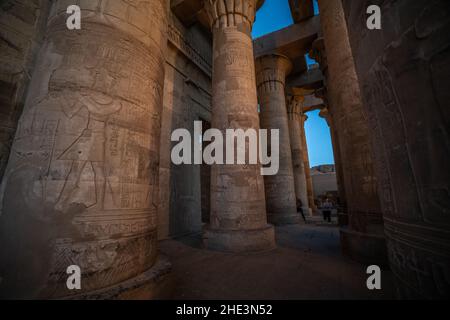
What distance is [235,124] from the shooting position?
16.8 ft

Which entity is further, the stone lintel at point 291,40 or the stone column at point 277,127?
the stone lintel at point 291,40

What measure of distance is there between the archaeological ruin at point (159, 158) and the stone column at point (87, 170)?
0.04 feet

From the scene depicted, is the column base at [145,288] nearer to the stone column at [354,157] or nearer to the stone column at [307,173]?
the stone column at [354,157]

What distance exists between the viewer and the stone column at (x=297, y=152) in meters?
12.3

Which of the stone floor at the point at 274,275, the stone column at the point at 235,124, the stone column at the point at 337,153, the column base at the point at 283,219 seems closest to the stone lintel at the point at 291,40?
the stone column at the point at 337,153

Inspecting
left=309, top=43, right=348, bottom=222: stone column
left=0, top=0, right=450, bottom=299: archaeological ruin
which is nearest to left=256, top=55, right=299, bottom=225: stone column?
left=309, top=43, right=348, bottom=222: stone column

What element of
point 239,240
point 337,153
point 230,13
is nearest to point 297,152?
point 337,153

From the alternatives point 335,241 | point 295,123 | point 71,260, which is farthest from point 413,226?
point 295,123

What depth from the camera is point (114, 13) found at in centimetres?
254

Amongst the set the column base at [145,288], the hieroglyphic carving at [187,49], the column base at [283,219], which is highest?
the hieroglyphic carving at [187,49]

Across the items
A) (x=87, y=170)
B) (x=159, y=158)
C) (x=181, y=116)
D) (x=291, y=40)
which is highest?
(x=291, y=40)

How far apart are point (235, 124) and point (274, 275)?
11.4 feet

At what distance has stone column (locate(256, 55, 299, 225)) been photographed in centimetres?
907

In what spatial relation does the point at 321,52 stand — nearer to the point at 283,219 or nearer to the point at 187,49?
the point at 187,49
